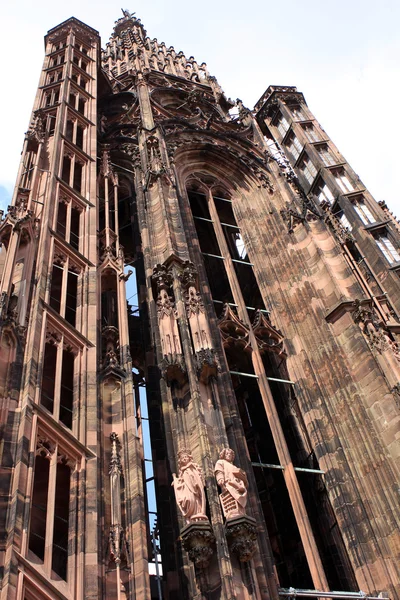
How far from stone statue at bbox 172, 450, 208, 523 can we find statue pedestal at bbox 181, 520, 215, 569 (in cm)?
15

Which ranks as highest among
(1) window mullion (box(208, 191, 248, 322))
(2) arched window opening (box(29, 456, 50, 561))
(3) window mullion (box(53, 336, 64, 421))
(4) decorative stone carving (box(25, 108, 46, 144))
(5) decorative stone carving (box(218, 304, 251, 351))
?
(4) decorative stone carving (box(25, 108, 46, 144))

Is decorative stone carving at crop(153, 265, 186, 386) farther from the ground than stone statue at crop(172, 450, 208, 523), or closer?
farther from the ground

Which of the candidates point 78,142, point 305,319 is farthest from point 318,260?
point 78,142

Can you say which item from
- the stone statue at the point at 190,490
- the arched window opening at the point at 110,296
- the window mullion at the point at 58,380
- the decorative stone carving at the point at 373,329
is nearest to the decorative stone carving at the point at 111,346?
the window mullion at the point at 58,380

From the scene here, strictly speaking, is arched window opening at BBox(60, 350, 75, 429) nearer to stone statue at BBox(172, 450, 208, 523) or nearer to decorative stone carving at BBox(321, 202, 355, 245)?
stone statue at BBox(172, 450, 208, 523)

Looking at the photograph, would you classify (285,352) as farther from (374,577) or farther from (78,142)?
(78,142)

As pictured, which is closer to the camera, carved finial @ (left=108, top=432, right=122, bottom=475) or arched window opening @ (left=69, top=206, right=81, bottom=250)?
carved finial @ (left=108, top=432, right=122, bottom=475)

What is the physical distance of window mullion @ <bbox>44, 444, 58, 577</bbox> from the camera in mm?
8109

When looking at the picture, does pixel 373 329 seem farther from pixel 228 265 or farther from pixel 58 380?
pixel 58 380

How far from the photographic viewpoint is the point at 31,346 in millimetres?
10320

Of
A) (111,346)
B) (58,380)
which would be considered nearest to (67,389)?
(58,380)

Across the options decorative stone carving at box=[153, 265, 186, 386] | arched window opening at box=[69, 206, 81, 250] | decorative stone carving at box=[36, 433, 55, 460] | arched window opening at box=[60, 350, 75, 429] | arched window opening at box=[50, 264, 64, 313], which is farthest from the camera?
arched window opening at box=[69, 206, 81, 250]

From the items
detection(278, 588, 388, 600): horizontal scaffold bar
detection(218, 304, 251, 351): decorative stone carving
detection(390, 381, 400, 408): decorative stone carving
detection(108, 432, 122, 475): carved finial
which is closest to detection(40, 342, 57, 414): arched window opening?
detection(108, 432, 122, 475): carved finial

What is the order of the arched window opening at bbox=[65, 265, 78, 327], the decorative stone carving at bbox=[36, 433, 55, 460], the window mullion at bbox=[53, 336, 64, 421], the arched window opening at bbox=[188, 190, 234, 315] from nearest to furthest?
the decorative stone carving at bbox=[36, 433, 55, 460] → the window mullion at bbox=[53, 336, 64, 421] → the arched window opening at bbox=[65, 265, 78, 327] → the arched window opening at bbox=[188, 190, 234, 315]
